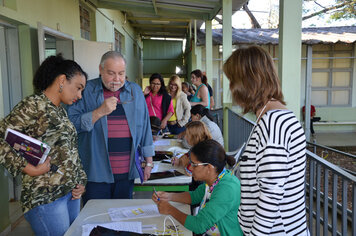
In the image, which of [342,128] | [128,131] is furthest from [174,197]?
[342,128]

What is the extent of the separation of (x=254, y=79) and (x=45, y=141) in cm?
107

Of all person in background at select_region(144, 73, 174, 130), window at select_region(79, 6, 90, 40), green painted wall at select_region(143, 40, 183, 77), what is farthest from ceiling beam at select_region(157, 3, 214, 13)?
green painted wall at select_region(143, 40, 183, 77)

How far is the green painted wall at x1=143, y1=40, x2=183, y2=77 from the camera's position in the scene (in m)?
16.4

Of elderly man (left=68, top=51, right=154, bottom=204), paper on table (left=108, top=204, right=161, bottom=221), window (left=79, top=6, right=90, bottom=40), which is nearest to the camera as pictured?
paper on table (left=108, top=204, right=161, bottom=221)

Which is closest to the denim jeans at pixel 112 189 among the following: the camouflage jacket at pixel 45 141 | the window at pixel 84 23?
the camouflage jacket at pixel 45 141

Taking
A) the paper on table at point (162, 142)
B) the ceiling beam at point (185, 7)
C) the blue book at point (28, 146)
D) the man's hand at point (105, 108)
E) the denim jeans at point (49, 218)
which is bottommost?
the paper on table at point (162, 142)

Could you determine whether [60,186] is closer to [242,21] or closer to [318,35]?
[318,35]

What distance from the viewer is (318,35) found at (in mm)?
10047

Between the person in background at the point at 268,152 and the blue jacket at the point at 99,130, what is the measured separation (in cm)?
99

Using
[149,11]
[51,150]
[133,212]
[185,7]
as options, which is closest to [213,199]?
[133,212]

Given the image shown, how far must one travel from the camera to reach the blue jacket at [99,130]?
6.64 ft

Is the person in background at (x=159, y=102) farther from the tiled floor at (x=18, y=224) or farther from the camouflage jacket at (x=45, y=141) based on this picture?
the camouflage jacket at (x=45, y=141)

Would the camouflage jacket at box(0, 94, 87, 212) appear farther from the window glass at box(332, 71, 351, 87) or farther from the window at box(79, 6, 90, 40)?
the window glass at box(332, 71, 351, 87)

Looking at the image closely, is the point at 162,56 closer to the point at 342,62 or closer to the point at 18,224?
the point at 342,62
